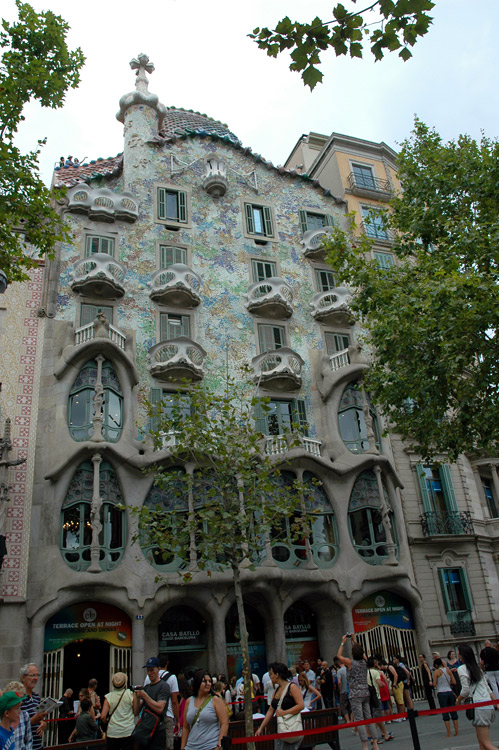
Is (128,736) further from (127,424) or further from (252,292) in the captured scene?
(252,292)

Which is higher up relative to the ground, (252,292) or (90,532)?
(252,292)

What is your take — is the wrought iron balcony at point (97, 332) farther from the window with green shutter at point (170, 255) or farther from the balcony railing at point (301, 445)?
the balcony railing at point (301, 445)

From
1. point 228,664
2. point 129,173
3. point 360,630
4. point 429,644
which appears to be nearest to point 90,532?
point 228,664

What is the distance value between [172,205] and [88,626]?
16633mm

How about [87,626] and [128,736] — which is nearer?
[128,736]

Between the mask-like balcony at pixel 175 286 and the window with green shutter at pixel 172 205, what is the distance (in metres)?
3.16

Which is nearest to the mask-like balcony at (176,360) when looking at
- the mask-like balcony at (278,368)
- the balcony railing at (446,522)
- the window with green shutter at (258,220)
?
the mask-like balcony at (278,368)

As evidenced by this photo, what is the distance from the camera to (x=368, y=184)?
31.4 meters

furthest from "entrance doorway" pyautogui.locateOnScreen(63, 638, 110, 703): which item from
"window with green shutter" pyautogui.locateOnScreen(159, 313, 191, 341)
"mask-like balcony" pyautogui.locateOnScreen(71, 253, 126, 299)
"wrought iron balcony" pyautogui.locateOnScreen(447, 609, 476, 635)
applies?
"wrought iron balcony" pyautogui.locateOnScreen(447, 609, 476, 635)

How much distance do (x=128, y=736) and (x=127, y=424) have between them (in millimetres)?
12821

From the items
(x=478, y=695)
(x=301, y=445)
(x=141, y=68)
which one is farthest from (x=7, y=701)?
(x=141, y=68)

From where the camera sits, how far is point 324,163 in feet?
107

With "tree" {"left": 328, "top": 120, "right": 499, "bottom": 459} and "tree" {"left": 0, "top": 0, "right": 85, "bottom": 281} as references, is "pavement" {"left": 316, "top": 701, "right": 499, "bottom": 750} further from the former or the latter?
"tree" {"left": 0, "top": 0, "right": 85, "bottom": 281}

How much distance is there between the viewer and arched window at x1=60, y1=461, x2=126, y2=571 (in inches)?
716
